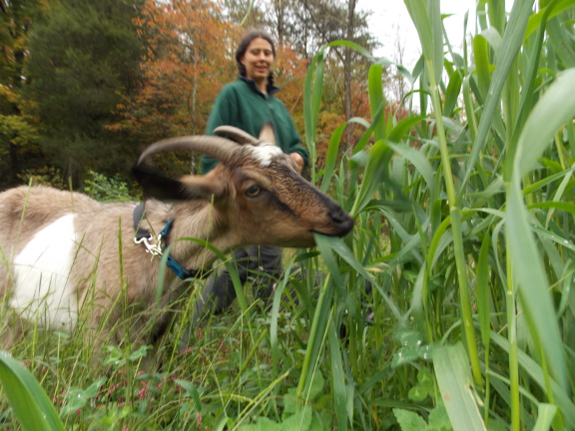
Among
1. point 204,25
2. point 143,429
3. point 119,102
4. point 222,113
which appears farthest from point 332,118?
point 143,429

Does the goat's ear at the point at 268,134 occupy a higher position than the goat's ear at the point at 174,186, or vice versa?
the goat's ear at the point at 268,134

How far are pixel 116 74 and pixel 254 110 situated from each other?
17.2 m

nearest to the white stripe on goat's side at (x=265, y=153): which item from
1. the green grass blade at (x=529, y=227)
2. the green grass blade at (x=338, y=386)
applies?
the green grass blade at (x=338, y=386)

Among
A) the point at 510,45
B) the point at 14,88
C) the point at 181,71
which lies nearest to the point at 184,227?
the point at 510,45

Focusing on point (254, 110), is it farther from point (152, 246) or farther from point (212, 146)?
point (152, 246)

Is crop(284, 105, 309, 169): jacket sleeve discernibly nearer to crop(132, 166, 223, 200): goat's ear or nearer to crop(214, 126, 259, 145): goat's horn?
crop(214, 126, 259, 145): goat's horn

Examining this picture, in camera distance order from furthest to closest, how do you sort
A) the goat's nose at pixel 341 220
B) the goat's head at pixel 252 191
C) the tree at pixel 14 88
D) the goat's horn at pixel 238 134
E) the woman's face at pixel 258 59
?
1. the tree at pixel 14 88
2. the woman's face at pixel 258 59
3. the goat's horn at pixel 238 134
4. the goat's head at pixel 252 191
5. the goat's nose at pixel 341 220

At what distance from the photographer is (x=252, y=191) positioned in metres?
2.13

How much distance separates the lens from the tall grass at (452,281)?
2.47 ft

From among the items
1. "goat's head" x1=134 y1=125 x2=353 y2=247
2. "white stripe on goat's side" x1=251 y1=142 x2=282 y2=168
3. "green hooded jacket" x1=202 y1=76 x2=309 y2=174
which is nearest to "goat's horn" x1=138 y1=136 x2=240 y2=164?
"goat's head" x1=134 y1=125 x2=353 y2=247

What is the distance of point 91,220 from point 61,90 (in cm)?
1790

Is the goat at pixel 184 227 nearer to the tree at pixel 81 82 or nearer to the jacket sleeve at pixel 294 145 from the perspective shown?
the jacket sleeve at pixel 294 145

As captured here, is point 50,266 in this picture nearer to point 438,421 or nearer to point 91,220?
point 91,220

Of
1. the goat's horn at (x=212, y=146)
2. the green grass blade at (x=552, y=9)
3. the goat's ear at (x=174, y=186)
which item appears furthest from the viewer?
the goat's horn at (x=212, y=146)
